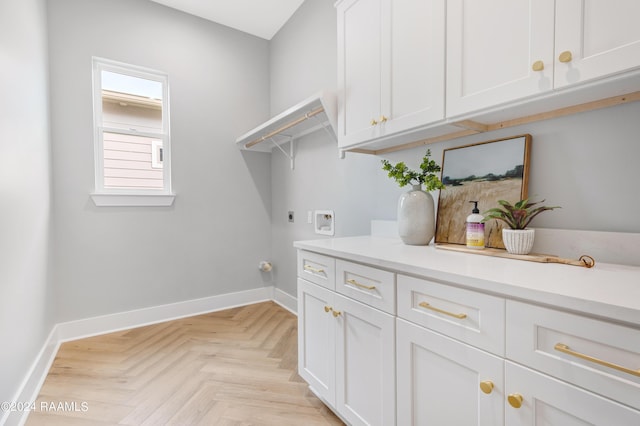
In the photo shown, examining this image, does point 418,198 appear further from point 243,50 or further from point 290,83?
point 243,50

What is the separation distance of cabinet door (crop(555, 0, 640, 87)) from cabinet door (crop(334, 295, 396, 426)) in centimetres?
100

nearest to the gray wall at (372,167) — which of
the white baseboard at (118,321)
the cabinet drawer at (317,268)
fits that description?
the white baseboard at (118,321)

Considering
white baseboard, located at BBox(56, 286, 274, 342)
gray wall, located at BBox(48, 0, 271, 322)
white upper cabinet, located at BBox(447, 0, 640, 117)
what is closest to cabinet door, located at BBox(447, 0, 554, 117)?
white upper cabinet, located at BBox(447, 0, 640, 117)

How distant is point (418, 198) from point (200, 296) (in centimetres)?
245

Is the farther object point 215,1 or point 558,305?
point 215,1

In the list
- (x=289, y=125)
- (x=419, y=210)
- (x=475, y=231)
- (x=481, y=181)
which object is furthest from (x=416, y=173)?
(x=289, y=125)

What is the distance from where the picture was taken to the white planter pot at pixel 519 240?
113 cm

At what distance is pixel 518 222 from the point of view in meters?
1.18

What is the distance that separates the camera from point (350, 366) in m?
1.33

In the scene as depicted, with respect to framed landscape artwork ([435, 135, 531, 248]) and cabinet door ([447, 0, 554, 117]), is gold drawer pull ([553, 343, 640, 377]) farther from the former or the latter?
cabinet door ([447, 0, 554, 117])

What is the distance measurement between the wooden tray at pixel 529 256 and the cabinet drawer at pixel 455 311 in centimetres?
40

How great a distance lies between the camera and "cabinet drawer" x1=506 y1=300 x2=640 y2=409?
0.60 metres

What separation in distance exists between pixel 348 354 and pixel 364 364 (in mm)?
109

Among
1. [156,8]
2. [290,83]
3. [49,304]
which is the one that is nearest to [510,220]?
[290,83]
